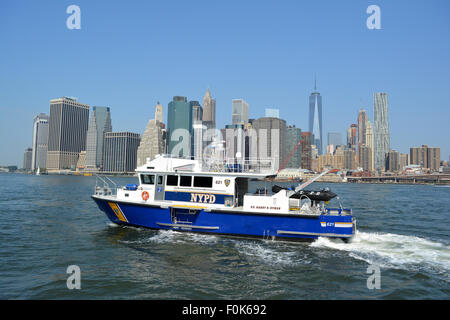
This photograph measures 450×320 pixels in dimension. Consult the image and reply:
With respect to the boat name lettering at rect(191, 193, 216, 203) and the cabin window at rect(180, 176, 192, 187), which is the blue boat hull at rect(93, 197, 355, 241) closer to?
the boat name lettering at rect(191, 193, 216, 203)

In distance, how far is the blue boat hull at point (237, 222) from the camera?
12.4 meters

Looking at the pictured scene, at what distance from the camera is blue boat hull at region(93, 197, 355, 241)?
12398 millimetres

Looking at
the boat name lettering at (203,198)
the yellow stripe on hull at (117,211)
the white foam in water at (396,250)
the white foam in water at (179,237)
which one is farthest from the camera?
the yellow stripe on hull at (117,211)

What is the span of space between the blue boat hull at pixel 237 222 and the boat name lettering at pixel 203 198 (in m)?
0.60

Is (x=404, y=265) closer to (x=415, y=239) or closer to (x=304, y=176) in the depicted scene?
(x=415, y=239)

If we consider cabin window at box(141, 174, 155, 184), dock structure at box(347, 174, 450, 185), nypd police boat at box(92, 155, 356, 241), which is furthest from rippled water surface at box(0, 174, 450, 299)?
dock structure at box(347, 174, 450, 185)

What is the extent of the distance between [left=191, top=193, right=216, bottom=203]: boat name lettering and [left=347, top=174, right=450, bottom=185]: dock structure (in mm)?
165315

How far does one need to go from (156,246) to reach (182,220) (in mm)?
1968

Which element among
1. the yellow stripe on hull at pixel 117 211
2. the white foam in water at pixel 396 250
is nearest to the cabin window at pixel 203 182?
the yellow stripe on hull at pixel 117 211

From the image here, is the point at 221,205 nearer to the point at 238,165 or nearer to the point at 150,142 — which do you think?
the point at 238,165

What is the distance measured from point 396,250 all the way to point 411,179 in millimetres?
179226

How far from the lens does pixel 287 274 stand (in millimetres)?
9672

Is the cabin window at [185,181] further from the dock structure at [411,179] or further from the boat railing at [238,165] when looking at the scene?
the dock structure at [411,179]
